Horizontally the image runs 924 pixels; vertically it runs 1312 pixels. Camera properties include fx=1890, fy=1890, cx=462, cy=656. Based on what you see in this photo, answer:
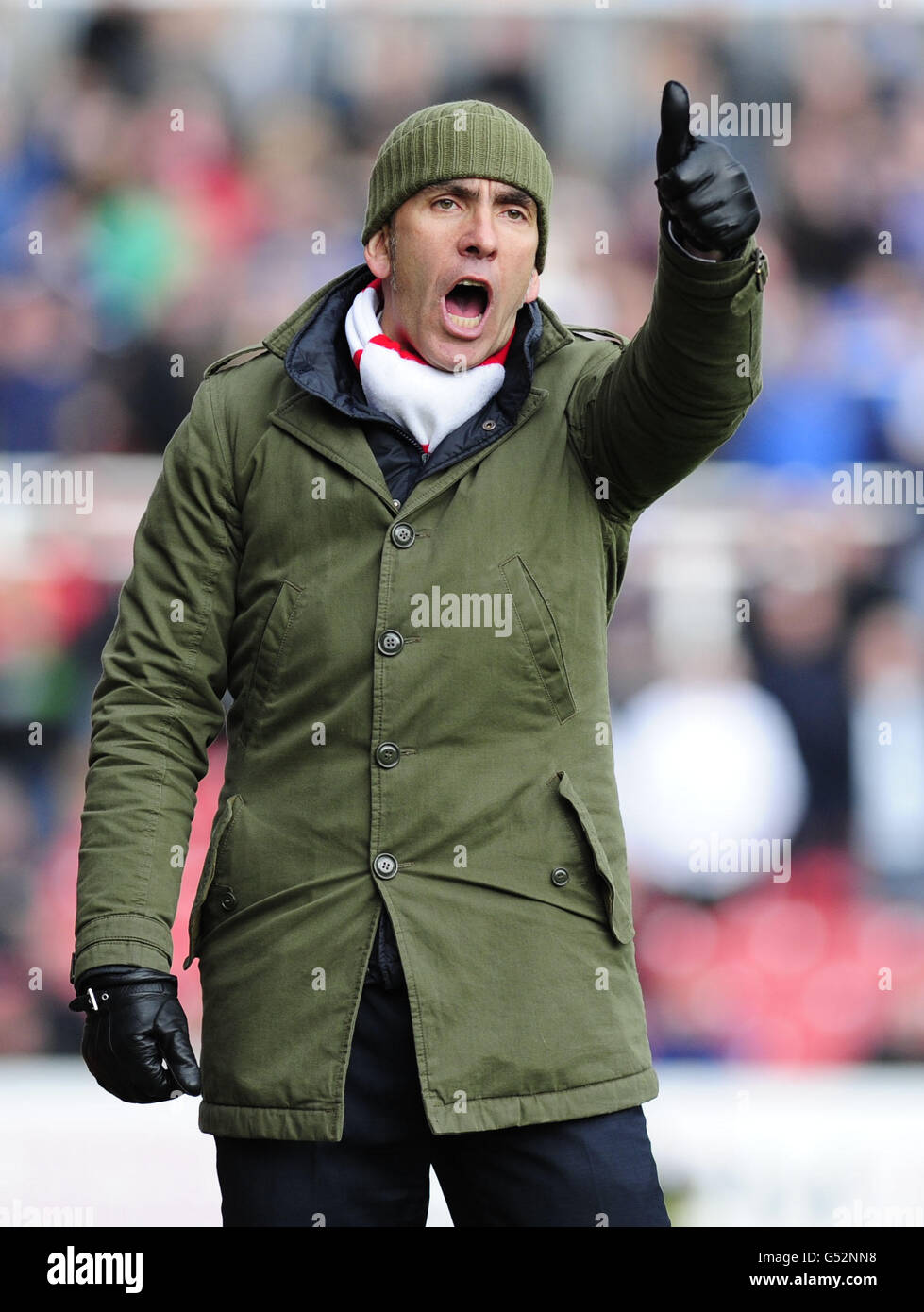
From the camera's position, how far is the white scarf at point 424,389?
2469 millimetres

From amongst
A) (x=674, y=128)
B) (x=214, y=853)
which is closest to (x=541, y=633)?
→ (x=214, y=853)

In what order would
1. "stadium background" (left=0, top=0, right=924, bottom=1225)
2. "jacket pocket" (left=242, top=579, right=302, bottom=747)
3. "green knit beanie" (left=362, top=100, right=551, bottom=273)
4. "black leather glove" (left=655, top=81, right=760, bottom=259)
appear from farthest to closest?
"stadium background" (left=0, top=0, right=924, bottom=1225)
"green knit beanie" (left=362, top=100, right=551, bottom=273)
"jacket pocket" (left=242, top=579, right=302, bottom=747)
"black leather glove" (left=655, top=81, right=760, bottom=259)

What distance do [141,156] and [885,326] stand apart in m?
2.19

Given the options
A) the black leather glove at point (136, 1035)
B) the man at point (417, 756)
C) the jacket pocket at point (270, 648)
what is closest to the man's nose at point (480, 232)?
the man at point (417, 756)

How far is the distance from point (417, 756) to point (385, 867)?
14 cm

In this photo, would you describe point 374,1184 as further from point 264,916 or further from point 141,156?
point 141,156

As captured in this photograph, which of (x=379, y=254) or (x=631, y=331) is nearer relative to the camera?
(x=379, y=254)

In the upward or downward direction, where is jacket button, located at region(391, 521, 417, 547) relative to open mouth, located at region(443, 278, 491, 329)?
downward

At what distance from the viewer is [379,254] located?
105 inches

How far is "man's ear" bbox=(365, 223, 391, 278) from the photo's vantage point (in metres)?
2.65

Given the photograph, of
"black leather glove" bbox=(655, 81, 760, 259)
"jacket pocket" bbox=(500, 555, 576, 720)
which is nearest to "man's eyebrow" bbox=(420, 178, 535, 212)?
"black leather glove" bbox=(655, 81, 760, 259)

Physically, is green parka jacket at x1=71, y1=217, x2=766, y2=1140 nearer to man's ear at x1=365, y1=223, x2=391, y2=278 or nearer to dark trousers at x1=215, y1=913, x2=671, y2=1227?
dark trousers at x1=215, y1=913, x2=671, y2=1227

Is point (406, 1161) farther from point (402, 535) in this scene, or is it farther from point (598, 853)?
point (402, 535)
